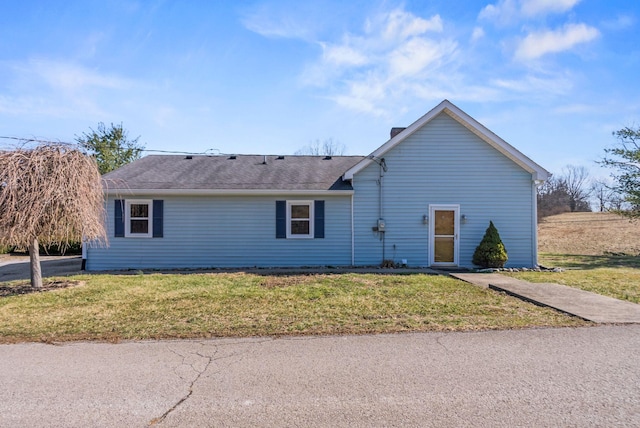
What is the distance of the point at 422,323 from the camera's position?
6250 millimetres

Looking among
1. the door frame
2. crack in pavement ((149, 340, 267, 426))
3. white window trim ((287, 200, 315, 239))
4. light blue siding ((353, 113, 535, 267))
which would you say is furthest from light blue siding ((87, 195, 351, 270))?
crack in pavement ((149, 340, 267, 426))

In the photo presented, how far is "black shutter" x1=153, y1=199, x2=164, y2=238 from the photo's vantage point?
44.5 feet

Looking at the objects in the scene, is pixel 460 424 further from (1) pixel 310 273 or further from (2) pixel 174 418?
(1) pixel 310 273

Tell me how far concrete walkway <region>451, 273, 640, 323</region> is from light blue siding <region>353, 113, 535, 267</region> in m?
3.20

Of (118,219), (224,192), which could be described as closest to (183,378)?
(224,192)

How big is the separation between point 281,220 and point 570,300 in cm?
850

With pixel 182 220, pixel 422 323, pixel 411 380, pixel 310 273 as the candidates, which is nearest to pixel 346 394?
pixel 411 380

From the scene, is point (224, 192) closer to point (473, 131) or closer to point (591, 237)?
point (473, 131)

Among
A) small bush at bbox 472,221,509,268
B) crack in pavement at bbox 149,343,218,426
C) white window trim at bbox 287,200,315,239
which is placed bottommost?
crack in pavement at bbox 149,343,218,426

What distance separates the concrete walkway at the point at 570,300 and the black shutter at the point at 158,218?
947 cm

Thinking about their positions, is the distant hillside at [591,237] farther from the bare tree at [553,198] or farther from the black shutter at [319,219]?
the black shutter at [319,219]

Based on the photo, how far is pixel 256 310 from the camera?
715 centimetres

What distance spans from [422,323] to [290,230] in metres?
8.02

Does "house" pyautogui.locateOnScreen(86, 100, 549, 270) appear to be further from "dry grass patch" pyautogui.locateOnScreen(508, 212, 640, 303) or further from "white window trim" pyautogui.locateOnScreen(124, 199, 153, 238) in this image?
"dry grass patch" pyautogui.locateOnScreen(508, 212, 640, 303)
